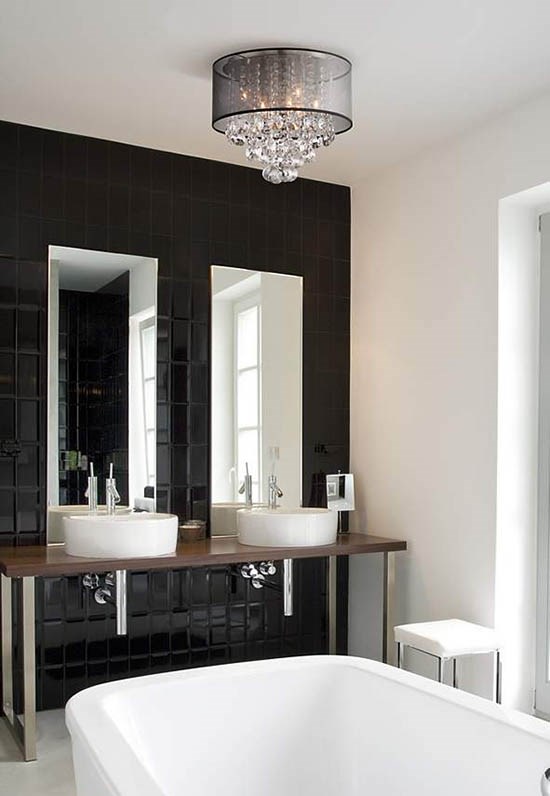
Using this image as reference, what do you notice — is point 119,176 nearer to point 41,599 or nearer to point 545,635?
point 41,599

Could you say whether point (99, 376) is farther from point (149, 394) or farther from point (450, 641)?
point (450, 641)

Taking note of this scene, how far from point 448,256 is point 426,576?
1.53 metres

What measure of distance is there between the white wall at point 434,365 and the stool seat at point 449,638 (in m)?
0.19

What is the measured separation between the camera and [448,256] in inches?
167

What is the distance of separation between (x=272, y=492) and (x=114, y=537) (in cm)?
106

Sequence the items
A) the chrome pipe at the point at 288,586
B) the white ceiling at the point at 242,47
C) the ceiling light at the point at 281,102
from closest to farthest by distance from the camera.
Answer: the white ceiling at the point at 242,47 < the ceiling light at the point at 281,102 < the chrome pipe at the point at 288,586

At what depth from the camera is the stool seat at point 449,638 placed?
358cm

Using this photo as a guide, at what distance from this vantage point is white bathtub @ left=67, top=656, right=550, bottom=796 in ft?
7.64

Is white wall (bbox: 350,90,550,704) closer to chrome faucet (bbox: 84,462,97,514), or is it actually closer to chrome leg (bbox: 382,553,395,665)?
chrome leg (bbox: 382,553,395,665)

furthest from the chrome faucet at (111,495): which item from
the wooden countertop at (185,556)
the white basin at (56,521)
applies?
the wooden countertop at (185,556)

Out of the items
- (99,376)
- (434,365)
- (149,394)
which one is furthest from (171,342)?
(434,365)

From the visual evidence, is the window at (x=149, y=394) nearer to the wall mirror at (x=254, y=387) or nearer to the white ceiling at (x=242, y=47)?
A: the wall mirror at (x=254, y=387)

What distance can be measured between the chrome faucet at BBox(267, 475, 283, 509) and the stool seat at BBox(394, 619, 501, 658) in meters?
1.02

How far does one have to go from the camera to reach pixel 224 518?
14.9 feet
